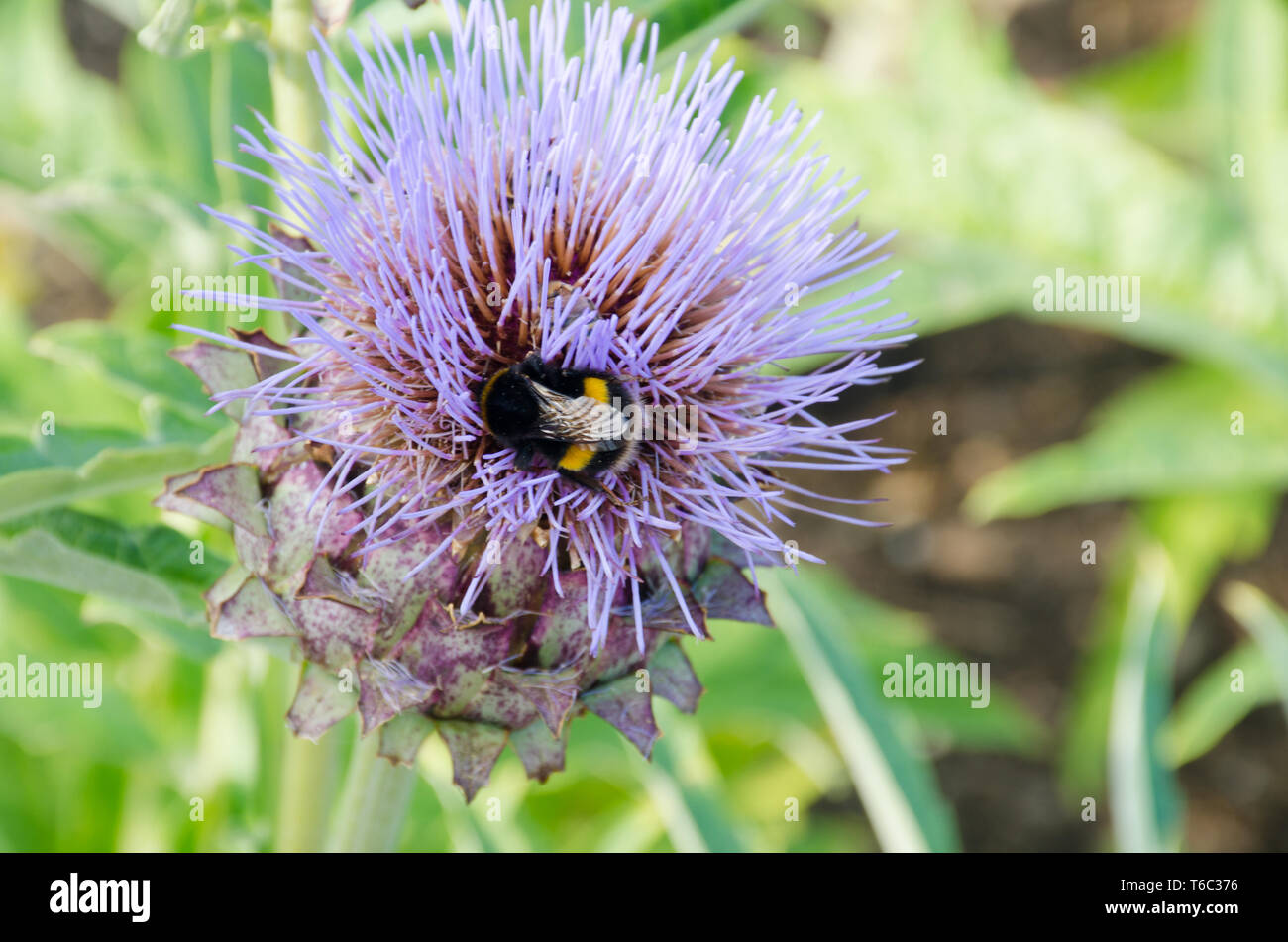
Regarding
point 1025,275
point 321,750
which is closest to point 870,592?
point 1025,275

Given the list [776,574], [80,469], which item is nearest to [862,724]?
[776,574]

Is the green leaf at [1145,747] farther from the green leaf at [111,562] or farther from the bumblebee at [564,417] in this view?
the green leaf at [111,562]

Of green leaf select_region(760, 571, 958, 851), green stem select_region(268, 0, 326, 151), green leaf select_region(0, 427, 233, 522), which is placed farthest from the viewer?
green leaf select_region(760, 571, 958, 851)

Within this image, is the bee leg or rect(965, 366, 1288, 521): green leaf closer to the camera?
the bee leg

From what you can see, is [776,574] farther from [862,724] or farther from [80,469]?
[80,469]

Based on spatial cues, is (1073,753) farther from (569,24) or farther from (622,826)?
(569,24)

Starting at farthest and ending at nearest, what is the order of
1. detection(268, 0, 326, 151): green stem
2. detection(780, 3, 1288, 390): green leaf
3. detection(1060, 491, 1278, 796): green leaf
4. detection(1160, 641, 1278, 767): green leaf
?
detection(1060, 491, 1278, 796): green leaf < detection(780, 3, 1288, 390): green leaf < detection(1160, 641, 1278, 767): green leaf < detection(268, 0, 326, 151): green stem

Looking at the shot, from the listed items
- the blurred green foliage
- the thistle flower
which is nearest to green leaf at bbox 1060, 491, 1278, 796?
the blurred green foliage

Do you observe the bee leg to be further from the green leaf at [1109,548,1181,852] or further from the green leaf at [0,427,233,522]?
the green leaf at [1109,548,1181,852]
